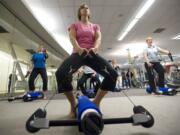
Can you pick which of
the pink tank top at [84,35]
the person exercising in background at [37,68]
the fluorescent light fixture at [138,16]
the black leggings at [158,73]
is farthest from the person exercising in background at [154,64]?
the fluorescent light fixture at [138,16]

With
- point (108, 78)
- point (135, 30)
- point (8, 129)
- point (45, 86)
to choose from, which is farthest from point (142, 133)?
point (135, 30)

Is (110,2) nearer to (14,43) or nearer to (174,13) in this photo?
(174,13)

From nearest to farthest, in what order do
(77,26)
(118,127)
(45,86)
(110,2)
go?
(118,127) → (77,26) → (45,86) → (110,2)

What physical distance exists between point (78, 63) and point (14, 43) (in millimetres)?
8540

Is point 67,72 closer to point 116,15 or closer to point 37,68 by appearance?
point 37,68

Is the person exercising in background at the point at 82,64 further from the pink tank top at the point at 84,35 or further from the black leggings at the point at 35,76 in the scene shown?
the black leggings at the point at 35,76

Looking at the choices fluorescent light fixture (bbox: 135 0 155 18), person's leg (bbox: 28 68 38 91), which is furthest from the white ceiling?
person's leg (bbox: 28 68 38 91)

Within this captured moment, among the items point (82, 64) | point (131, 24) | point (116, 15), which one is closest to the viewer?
point (82, 64)

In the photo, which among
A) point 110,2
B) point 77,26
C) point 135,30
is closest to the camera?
point 77,26

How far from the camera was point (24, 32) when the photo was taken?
720 cm

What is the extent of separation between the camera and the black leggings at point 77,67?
142cm

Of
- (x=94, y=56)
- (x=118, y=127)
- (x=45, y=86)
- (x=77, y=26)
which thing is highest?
(x=77, y=26)

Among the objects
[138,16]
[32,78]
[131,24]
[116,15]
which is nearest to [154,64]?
[32,78]

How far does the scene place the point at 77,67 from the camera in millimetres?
1489
